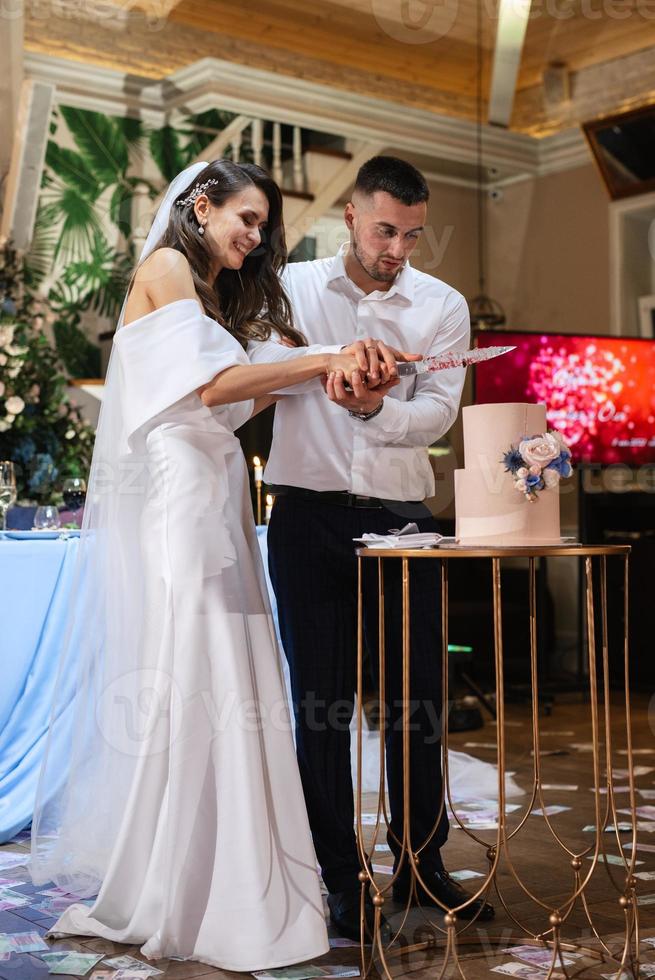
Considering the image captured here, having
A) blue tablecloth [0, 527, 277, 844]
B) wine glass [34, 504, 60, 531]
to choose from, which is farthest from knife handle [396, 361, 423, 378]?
wine glass [34, 504, 60, 531]

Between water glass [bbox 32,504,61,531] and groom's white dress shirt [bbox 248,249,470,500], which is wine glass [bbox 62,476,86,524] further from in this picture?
groom's white dress shirt [bbox 248,249,470,500]

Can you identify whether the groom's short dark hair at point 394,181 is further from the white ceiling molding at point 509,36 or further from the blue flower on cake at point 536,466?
the white ceiling molding at point 509,36

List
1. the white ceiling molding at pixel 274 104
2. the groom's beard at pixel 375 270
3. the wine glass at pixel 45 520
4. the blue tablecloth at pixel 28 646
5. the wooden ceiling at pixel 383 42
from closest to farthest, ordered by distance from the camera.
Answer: the groom's beard at pixel 375 270
the blue tablecloth at pixel 28 646
the wine glass at pixel 45 520
the white ceiling molding at pixel 274 104
the wooden ceiling at pixel 383 42

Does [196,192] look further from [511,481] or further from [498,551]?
[498,551]

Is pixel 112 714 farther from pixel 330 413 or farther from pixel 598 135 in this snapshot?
pixel 598 135

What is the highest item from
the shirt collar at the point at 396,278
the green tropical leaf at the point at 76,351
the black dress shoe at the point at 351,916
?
the green tropical leaf at the point at 76,351

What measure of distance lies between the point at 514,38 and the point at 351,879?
16.7 ft

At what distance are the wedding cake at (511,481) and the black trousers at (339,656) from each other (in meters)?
0.41

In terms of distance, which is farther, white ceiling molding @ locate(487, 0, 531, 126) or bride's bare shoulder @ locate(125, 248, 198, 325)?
white ceiling molding @ locate(487, 0, 531, 126)

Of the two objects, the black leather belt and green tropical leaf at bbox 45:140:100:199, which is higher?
green tropical leaf at bbox 45:140:100:199

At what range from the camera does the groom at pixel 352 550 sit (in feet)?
8.68

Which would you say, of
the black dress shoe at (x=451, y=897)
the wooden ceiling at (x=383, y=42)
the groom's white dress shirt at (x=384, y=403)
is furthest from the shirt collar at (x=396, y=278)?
the wooden ceiling at (x=383, y=42)

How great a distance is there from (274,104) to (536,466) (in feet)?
18.3

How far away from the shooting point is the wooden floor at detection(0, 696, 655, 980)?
7.88 feet
